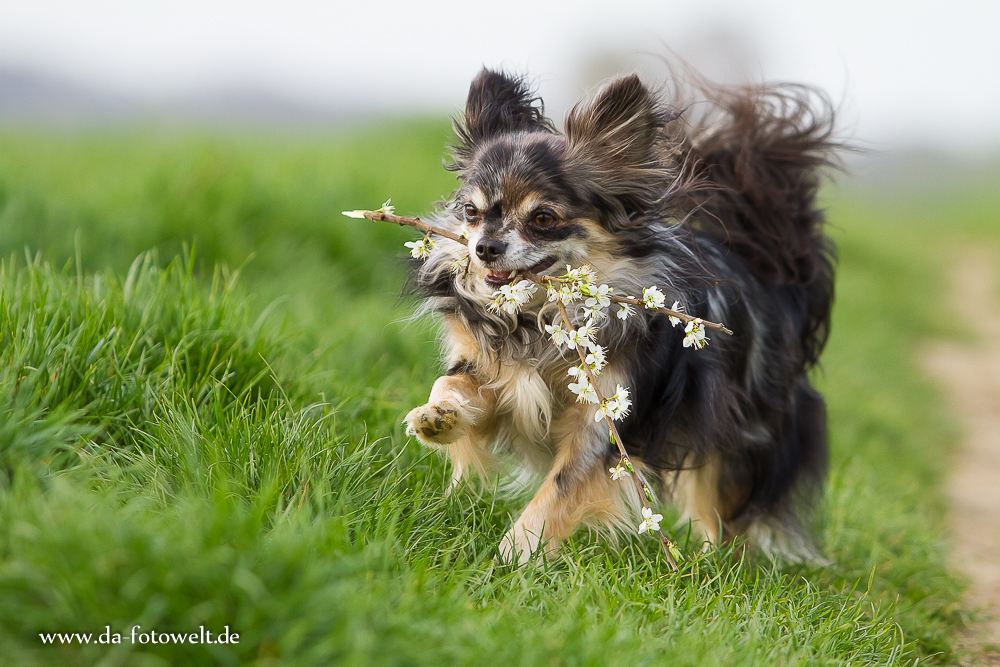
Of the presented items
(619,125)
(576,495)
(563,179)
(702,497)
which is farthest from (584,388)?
(702,497)

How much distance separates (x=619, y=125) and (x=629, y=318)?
2.40 ft

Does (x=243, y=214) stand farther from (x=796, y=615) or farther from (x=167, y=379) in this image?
(x=796, y=615)

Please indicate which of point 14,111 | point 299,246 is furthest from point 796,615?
point 14,111

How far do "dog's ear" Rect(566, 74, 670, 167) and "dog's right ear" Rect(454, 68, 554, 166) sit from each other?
257mm

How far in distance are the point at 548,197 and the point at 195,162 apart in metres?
4.02

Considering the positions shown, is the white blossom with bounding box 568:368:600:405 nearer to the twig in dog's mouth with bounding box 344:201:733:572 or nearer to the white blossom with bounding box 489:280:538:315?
the twig in dog's mouth with bounding box 344:201:733:572

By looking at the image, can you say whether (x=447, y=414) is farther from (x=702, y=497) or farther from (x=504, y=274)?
(x=702, y=497)

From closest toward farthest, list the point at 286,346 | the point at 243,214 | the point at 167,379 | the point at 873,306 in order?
the point at 167,379
the point at 286,346
the point at 243,214
the point at 873,306

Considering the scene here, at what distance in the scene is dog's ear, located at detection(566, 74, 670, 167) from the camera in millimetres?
2955

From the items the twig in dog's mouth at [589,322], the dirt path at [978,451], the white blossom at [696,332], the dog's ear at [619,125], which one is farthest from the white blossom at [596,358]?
the dirt path at [978,451]

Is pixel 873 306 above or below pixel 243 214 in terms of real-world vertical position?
below

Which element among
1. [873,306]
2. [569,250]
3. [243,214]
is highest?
[569,250]

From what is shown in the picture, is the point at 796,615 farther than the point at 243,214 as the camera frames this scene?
No

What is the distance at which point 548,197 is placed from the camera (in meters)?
2.84
